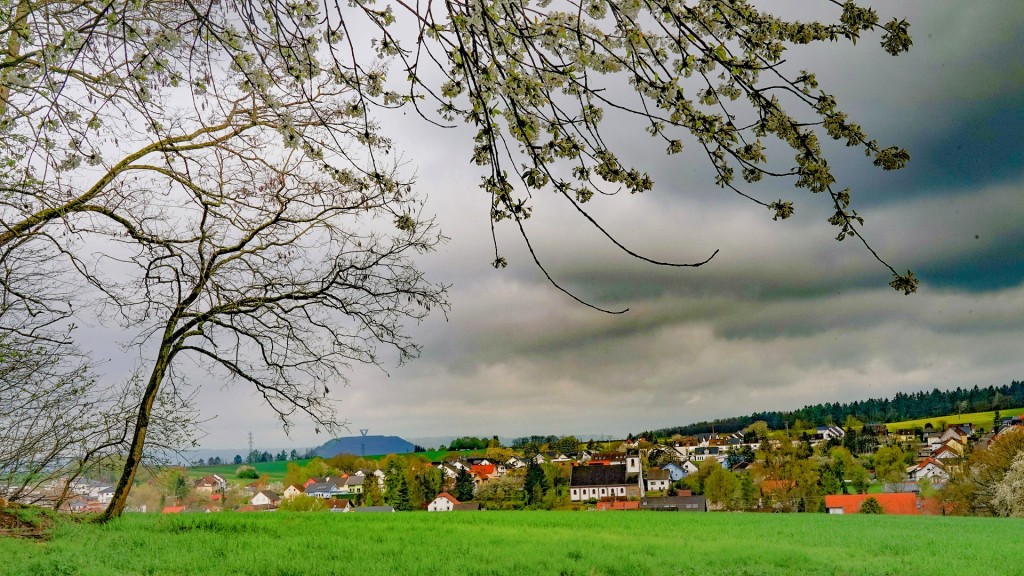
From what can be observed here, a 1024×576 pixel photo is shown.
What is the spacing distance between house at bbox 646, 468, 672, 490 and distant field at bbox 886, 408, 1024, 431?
3409cm

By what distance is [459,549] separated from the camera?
24.1 feet

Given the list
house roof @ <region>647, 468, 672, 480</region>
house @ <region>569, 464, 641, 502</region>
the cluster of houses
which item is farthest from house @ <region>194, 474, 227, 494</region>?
house roof @ <region>647, 468, 672, 480</region>

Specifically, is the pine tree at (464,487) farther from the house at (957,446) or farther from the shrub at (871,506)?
the house at (957,446)

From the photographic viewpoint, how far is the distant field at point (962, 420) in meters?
63.3

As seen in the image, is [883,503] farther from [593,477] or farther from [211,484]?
[211,484]

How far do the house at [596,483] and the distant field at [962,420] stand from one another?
43729mm

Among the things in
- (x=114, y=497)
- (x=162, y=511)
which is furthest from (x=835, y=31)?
(x=162, y=511)

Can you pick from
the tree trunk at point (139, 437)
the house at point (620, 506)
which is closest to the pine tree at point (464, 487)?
the house at point (620, 506)

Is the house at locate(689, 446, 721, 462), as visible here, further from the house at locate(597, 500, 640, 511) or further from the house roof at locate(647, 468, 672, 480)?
the house at locate(597, 500, 640, 511)

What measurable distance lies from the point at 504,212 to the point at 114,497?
905cm

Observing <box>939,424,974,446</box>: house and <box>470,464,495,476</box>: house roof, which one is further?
<box>939,424,974,446</box>: house

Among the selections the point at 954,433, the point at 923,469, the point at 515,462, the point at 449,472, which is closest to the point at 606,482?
the point at 515,462

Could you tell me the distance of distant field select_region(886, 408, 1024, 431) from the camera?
63291mm

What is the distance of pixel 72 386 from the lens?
331 inches
